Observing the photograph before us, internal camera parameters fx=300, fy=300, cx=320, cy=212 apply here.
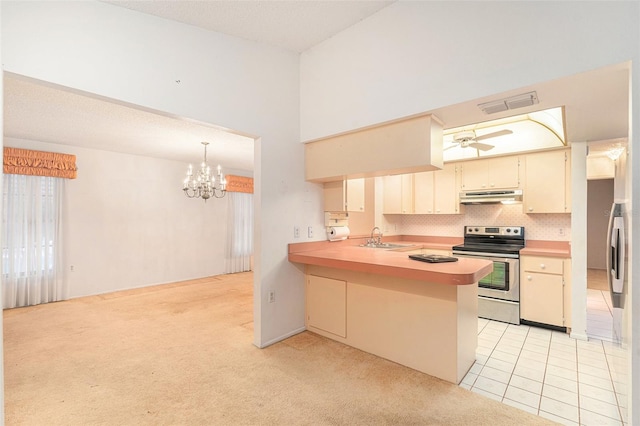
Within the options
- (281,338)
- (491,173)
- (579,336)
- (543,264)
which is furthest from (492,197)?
(281,338)

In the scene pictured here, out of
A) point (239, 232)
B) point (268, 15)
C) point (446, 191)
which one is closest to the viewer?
point (268, 15)

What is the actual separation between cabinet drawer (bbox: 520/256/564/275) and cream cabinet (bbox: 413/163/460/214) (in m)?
1.21

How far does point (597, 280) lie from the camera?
6.26 metres

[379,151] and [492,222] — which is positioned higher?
[379,151]

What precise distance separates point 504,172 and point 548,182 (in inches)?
20.4

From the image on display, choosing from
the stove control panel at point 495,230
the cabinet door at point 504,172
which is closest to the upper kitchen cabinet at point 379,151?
the cabinet door at point 504,172

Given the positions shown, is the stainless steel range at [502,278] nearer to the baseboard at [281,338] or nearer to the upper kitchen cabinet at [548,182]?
the upper kitchen cabinet at [548,182]

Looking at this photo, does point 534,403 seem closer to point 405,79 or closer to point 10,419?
point 405,79

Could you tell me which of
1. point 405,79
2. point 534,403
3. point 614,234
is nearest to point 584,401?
point 534,403

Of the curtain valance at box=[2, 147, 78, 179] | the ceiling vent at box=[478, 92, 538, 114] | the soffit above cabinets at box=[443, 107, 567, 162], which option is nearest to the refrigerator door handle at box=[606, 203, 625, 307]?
the ceiling vent at box=[478, 92, 538, 114]

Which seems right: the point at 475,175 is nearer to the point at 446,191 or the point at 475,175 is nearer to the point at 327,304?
the point at 446,191

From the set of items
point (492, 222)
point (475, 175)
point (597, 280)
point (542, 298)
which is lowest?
point (597, 280)

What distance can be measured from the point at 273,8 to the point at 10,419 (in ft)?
11.8

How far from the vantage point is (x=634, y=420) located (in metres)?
1.63
